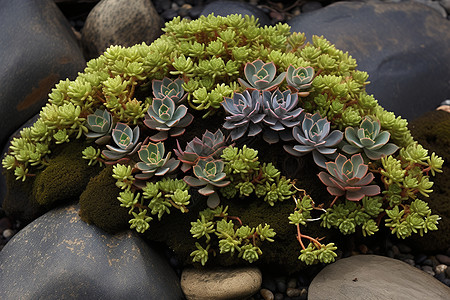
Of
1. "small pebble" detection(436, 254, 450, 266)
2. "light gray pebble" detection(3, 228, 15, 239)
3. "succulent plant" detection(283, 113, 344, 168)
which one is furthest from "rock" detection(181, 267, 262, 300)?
"light gray pebble" detection(3, 228, 15, 239)

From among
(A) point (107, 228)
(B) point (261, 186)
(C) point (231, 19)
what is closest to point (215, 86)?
(C) point (231, 19)

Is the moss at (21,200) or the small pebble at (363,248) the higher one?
the moss at (21,200)

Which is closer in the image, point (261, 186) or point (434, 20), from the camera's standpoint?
point (261, 186)

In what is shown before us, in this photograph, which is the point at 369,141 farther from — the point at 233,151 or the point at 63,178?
the point at 63,178

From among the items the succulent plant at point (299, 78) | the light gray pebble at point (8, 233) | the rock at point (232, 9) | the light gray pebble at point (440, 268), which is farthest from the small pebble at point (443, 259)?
the light gray pebble at point (8, 233)

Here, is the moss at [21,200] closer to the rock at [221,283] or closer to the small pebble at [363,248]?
the rock at [221,283]

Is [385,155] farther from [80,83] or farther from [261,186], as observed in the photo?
[80,83]
